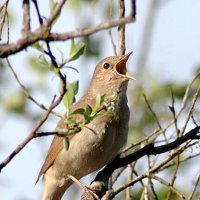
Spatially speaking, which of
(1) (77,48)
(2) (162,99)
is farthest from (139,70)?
(1) (77,48)

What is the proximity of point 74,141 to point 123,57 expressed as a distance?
33.1 inches

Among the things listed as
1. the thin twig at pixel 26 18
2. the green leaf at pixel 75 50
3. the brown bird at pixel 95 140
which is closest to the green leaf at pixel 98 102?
the green leaf at pixel 75 50

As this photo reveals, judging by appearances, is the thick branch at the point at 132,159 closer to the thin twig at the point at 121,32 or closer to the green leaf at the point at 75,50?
the thin twig at the point at 121,32

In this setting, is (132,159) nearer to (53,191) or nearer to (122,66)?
(122,66)

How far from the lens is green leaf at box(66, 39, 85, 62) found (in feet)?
9.20

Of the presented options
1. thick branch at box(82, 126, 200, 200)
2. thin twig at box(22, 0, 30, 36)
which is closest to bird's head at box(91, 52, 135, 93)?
thick branch at box(82, 126, 200, 200)

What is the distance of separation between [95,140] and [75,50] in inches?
105

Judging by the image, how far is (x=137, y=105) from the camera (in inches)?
312

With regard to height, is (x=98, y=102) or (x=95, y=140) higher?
(x=95, y=140)

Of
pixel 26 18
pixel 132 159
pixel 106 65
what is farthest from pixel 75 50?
pixel 106 65

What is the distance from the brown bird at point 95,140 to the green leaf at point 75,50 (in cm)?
201

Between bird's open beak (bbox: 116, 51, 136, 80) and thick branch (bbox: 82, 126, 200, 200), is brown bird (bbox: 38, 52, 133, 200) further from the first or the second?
thick branch (bbox: 82, 126, 200, 200)

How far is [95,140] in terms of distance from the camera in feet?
18.0

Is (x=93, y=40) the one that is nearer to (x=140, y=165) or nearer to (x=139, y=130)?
(x=139, y=130)
